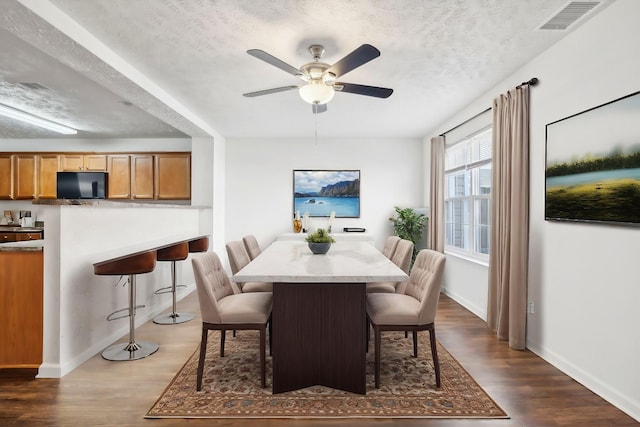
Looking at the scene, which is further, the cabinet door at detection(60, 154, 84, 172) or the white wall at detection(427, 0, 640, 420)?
the cabinet door at detection(60, 154, 84, 172)

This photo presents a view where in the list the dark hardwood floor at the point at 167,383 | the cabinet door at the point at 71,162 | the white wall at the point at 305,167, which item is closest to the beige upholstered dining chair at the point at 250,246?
the dark hardwood floor at the point at 167,383

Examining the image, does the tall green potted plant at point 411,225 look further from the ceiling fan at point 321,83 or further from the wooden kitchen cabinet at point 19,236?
the wooden kitchen cabinet at point 19,236

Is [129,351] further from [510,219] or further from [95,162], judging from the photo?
[95,162]

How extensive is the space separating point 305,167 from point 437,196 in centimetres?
238

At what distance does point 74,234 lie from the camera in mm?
2850

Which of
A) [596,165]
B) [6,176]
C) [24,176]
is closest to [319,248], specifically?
[596,165]

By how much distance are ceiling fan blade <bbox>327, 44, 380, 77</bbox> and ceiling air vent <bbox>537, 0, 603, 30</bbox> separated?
1.26 meters

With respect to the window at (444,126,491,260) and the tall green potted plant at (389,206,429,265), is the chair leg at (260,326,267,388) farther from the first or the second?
the tall green potted plant at (389,206,429,265)

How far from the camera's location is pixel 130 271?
2947mm

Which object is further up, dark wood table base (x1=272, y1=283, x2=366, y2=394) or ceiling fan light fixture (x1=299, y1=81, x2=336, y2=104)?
ceiling fan light fixture (x1=299, y1=81, x2=336, y2=104)

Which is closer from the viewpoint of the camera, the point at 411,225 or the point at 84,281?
the point at 84,281

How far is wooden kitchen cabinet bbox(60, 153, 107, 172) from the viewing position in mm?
6316

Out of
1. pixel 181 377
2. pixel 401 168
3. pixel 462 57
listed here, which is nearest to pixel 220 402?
pixel 181 377

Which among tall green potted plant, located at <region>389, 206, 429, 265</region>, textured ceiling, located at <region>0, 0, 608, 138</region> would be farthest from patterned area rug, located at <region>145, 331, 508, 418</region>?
tall green potted plant, located at <region>389, 206, 429, 265</region>
